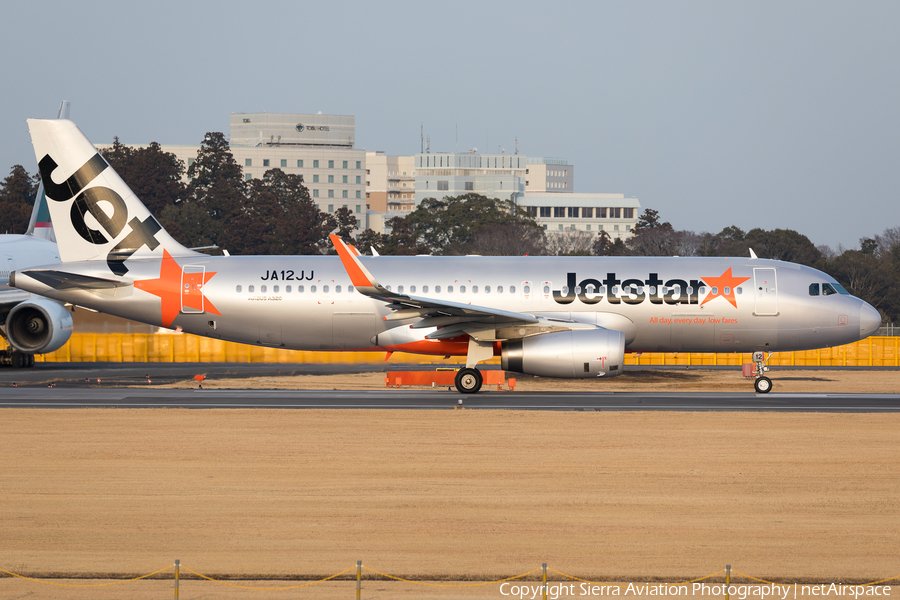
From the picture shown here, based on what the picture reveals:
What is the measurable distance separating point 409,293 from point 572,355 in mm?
6064

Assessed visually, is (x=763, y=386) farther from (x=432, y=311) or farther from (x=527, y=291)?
(x=432, y=311)

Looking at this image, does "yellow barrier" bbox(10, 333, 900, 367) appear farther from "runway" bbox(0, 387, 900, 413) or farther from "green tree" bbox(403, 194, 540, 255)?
"green tree" bbox(403, 194, 540, 255)

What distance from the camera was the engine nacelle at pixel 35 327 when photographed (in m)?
43.4

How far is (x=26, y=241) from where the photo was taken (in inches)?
1925

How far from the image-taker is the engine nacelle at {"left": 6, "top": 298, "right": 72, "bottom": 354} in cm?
4338

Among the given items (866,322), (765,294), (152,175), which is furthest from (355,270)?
(152,175)

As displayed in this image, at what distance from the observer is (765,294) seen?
102 feet

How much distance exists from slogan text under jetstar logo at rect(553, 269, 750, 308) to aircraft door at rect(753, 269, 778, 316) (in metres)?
0.70

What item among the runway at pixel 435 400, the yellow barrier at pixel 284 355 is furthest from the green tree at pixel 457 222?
the runway at pixel 435 400

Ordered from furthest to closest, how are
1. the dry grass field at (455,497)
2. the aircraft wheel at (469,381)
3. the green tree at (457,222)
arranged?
the green tree at (457,222) → the aircraft wheel at (469,381) → the dry grass field at (455,497)

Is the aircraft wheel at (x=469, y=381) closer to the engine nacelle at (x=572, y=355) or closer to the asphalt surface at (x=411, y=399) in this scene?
the asphalt surface at (x=411, y=399)

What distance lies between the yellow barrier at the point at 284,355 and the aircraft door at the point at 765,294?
15.0m

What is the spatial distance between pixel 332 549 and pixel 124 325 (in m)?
51.1

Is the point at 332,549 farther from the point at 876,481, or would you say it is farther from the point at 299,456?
the point at 876,481
